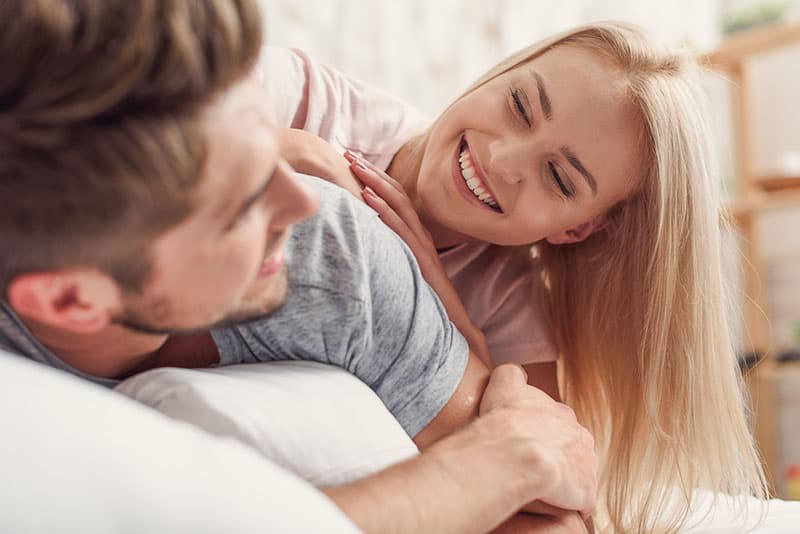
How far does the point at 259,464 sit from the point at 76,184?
0.90 ft

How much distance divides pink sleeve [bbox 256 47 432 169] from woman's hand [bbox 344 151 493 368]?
18 centimetres

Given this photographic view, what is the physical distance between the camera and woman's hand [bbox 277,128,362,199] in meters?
1.33

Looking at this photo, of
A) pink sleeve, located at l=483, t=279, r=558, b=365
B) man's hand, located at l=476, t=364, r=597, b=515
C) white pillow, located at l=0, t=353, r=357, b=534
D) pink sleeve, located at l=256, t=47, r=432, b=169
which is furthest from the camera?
pink sleeve, located at l=256, t=47, r=432, b=169

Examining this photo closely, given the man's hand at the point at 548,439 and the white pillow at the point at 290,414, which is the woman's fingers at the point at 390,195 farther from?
the white pillow at the point at 290,414

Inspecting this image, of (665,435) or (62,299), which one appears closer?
(62,299)

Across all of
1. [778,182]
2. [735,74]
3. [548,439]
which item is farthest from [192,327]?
[735,74]

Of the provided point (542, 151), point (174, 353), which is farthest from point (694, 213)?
point (174, 353)

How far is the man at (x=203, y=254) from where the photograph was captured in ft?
2.44

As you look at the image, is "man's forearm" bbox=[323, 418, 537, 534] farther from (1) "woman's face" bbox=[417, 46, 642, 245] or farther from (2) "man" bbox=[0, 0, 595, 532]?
(1) "woman's face" bbox=[417, 46, 642, 245]

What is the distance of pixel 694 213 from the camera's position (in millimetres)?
1458

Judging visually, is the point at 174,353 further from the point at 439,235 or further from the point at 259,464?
the point at 439,235

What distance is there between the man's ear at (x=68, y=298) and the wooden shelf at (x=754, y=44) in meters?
2.38

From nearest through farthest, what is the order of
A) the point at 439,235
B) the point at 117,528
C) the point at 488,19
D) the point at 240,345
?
1. the point at 117,528
2. the point at 240,345
3. the point at 439,235
4. the point at 488,19

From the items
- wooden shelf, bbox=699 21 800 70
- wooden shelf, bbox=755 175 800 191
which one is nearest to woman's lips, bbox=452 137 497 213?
wooden shelf, bbox=699 21 800 70
